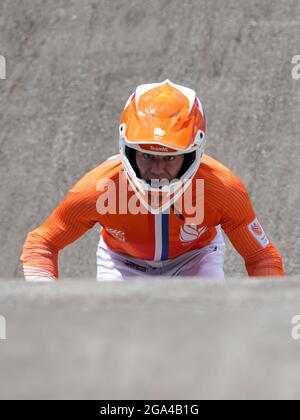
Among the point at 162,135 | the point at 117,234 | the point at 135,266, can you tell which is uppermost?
the point at 162,135

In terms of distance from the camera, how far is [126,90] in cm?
1236

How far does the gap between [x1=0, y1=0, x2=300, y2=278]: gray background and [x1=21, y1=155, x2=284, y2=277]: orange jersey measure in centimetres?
440

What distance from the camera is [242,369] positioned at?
3035mm

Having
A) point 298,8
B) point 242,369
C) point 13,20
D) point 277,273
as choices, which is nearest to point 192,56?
point 298,8

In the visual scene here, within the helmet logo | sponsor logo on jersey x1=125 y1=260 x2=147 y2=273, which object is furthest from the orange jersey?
the helmet logo

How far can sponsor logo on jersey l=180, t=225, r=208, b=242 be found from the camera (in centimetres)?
636

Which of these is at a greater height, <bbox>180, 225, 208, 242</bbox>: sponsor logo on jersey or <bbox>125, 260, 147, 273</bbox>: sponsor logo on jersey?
<bbox>180, 225, 208, 242</bbox>: sponsor logo on jersey

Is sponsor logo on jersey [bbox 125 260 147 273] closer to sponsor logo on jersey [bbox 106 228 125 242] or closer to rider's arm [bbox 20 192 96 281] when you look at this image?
sponsor logo on jersey [bbox 106 228 125 242]

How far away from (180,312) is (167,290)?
46 cm

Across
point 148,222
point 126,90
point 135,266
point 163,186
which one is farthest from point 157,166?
point 126,90

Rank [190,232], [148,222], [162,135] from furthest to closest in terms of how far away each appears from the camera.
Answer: [190,232] → [148,222] → [162,135]

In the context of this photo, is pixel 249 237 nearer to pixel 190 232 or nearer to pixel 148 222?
pixel 190 232

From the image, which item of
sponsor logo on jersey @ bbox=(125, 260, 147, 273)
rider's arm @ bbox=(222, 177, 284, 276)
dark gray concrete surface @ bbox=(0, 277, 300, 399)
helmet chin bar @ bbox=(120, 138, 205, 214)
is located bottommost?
sponsor logo on jersey @ bbox=(125, 260, 147, 273)

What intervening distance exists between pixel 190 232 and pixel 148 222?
330mm
